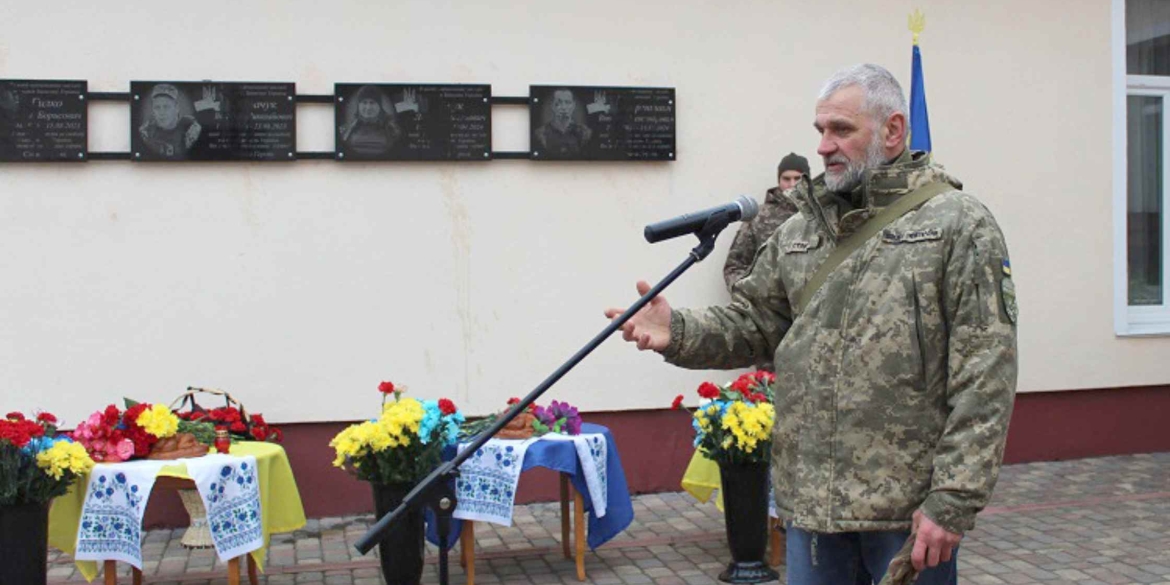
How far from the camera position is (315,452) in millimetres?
7840

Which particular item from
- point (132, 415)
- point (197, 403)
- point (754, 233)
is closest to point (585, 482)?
point (132, 415)

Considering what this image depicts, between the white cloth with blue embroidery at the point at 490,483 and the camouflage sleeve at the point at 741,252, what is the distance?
233 cm

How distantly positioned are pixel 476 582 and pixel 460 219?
2399 mm

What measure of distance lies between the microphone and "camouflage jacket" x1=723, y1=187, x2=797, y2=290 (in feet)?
15.0

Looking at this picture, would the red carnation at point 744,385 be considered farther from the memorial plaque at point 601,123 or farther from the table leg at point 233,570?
the table leg at point 233,570

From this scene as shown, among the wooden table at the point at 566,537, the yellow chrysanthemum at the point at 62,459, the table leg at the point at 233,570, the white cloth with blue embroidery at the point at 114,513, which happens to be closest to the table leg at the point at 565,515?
the wooden table at the point at 566,537

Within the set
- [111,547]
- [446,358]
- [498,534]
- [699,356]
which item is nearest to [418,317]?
[446,358]

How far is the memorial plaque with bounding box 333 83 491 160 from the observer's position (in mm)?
7781

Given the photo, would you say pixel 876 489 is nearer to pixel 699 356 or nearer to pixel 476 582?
pixel 699 356

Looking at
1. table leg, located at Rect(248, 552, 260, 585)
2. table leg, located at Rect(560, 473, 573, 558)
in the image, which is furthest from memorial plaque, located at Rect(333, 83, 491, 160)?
table leg, located at Rect(248, 552, 260, 585)

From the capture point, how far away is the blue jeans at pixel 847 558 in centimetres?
321

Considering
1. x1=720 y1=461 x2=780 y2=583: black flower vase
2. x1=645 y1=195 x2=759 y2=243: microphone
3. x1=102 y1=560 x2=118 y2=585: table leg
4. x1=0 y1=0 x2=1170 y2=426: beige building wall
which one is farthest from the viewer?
x1=0 y1=0 x2=1170 y2=426: beige building wall

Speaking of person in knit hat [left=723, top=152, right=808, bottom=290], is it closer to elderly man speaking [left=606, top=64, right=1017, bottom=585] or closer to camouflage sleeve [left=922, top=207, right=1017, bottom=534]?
elderly man speaking [left=606, top=64, right=1017, bottom=585]

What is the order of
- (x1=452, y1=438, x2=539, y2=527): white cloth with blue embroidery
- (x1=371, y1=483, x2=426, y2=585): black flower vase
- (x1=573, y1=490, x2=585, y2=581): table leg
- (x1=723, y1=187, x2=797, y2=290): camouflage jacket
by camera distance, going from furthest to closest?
(x1=723, y1=187, x2=797, y2=290): camouflage jacket
(x1=573, y1=490, x2=585, y2=581): table leg
(x1=452, y1=438, x2=539, y2=527): white cloth with blue embroidery
(x1=371, y1=483, x2=426, y2=585): black flower vase
